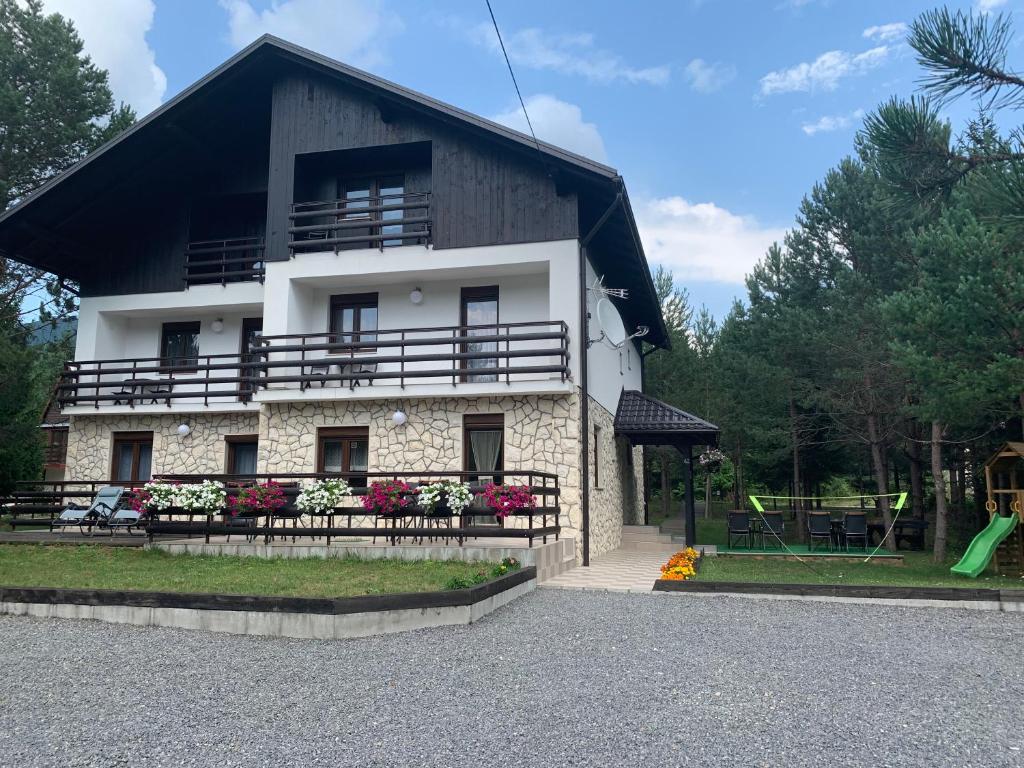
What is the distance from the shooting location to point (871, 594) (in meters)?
8.29

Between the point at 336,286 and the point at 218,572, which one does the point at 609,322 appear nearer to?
the point at 336,286

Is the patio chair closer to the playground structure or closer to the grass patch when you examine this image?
the grass patch

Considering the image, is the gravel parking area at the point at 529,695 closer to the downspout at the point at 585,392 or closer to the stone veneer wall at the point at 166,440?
the downspout at the point at 585,392

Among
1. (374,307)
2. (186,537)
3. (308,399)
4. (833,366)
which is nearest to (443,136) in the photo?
(374,307)

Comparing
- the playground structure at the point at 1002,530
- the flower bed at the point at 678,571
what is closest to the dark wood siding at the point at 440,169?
the flower bed at the point at 678,571

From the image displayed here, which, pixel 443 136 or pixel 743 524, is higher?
pixel 443 136

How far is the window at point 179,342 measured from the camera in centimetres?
1639

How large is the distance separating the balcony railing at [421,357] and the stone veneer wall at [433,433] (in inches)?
18.3

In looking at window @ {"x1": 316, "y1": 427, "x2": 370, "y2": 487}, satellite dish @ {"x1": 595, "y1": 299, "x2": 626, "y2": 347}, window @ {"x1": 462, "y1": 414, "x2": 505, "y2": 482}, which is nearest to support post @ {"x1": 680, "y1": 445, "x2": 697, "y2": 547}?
satellite dish @ {"x1": 595, "y1": 299, "x2": 626, "y2": 347}

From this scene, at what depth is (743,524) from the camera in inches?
604

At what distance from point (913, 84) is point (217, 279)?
1404 cm

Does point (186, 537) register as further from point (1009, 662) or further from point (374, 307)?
point (1009, 662)

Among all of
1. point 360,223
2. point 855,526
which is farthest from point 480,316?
point 855,526

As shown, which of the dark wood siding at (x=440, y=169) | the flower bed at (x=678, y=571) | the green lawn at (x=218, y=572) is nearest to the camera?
the green lawn at (x=218, y=572)
